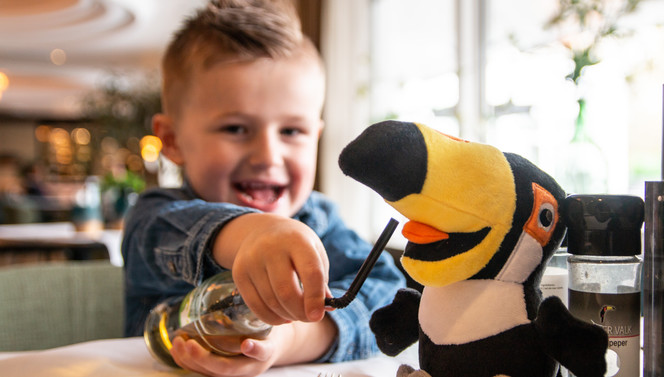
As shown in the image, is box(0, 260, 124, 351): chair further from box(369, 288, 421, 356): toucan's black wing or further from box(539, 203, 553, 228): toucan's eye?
box(539, 203, 553, 228): toucan's eye

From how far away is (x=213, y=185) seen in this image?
71 cm

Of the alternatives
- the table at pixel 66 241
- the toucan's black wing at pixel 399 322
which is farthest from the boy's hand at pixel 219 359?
the table at pixel 66 241

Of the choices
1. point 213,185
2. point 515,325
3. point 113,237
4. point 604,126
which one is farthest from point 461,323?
point 113,237

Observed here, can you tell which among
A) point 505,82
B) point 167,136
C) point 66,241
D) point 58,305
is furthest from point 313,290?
point 66,241

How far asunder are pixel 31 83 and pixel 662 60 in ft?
30.8

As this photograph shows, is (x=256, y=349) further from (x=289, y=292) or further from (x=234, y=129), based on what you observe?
(x=234, y=129)

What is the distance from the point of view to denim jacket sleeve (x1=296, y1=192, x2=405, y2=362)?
1.91ft

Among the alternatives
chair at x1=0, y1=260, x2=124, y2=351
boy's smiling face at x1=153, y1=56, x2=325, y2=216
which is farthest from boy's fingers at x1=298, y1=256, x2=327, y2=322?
chair at x1=0, y1=260, x2=124, y2=351

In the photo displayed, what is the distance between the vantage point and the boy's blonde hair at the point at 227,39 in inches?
27.7

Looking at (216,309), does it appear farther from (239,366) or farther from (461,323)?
(461,323)

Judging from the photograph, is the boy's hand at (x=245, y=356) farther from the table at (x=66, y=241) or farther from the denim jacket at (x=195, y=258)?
the table at (x=66, y=241)

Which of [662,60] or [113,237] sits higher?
[662,60]

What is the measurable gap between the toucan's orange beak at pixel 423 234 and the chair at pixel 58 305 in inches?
37.7

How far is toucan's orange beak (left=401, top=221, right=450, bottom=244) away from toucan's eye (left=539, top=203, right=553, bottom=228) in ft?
0.19
